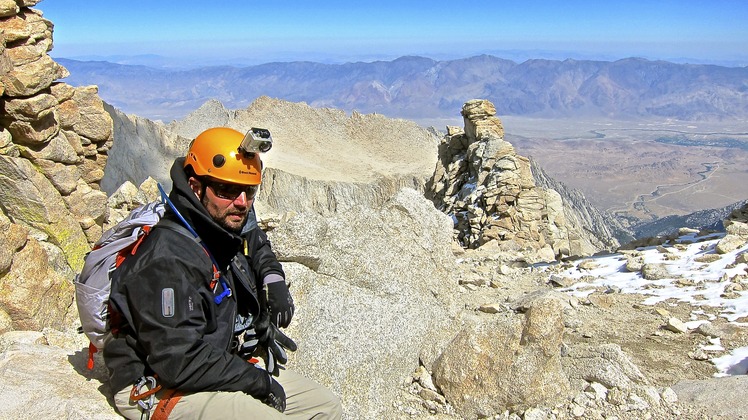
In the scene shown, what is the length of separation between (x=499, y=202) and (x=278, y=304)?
756 inches

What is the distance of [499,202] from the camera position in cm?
2372

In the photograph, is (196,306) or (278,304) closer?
(196,306)

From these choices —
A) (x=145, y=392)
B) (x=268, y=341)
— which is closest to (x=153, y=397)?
(x=145, y=392)

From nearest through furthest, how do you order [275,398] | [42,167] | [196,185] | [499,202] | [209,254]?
[209,254] < [196,185] < [275,398] < [42,167] < [499,202]

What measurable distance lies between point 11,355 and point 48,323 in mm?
2064

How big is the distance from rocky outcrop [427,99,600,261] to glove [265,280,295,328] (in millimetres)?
14987

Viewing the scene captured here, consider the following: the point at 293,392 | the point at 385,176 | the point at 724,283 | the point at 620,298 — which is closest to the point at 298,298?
the point at 293,392

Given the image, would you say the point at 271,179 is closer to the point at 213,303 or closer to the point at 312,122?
the point at 312,122

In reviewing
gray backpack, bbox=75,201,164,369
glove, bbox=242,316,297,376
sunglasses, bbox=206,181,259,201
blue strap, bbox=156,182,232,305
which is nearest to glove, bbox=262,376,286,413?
glove, bbox=242,316,297,376

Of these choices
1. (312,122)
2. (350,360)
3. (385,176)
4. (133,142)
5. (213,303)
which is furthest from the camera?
(312,122)

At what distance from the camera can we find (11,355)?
5.29 meters

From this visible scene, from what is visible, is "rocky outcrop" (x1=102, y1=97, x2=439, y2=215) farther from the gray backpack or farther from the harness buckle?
the harness buckle

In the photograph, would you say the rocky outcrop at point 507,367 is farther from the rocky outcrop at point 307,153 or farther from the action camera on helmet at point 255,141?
the rocky outcrop at point 307,153

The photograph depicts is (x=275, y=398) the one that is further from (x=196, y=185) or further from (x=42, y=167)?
(x=42, y=167)
